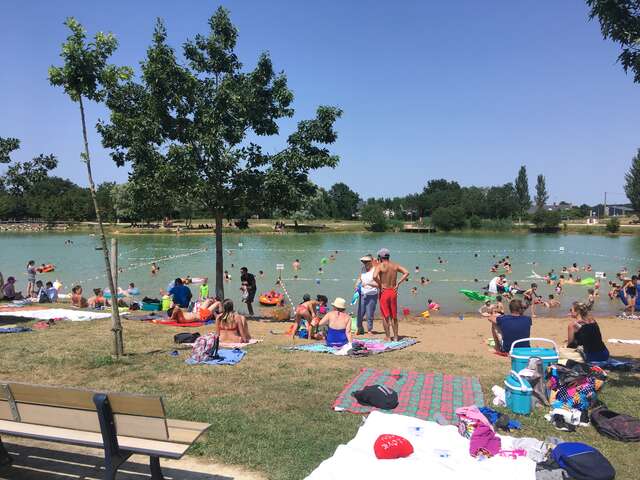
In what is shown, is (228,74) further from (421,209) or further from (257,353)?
(421,209)

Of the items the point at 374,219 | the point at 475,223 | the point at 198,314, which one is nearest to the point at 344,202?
the point at 374,219

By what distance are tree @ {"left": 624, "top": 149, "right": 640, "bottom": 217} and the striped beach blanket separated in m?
95.9

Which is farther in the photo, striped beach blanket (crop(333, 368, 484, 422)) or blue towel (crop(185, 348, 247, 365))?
blue towel (crop(185, 348, 247, 365))

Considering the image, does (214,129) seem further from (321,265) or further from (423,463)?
(321,265)

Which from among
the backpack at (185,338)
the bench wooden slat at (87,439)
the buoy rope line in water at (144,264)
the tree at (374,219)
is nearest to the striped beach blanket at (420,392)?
the bench wooden slat at (87,439)

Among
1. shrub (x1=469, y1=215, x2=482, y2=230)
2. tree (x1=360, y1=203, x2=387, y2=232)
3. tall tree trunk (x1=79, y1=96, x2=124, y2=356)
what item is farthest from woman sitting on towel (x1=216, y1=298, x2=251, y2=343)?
shrub (x1=469, y1=215, x2=482, y2=230)

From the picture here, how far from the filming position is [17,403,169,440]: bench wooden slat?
3.72m

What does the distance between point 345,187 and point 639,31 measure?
434 ft

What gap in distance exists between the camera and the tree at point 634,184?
86375 mm

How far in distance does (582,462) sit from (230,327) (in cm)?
670

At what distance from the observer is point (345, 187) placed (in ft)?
454

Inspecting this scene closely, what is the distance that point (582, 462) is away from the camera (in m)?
4.24

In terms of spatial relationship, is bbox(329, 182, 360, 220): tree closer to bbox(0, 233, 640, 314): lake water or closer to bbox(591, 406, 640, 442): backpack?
bbox(0, 233, 640, 314): lake water

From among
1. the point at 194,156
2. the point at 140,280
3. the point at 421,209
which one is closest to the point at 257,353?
the point at 194,156
